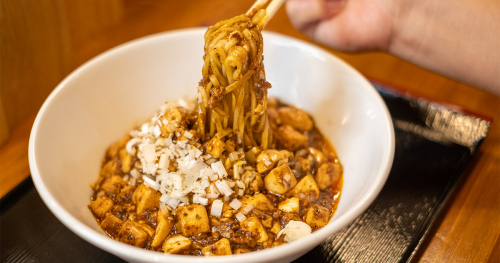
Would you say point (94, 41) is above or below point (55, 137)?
below

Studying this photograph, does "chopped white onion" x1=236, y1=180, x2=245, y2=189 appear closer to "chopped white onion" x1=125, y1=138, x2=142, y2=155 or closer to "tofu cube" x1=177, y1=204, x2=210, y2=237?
"tofu cube" x1=177, y1=204, x2=210, y2=237

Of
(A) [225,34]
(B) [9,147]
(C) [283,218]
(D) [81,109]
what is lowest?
(B) [9,147]

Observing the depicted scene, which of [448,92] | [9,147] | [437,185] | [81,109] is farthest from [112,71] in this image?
[448,92]

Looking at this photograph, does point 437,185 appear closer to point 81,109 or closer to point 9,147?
point 81,109

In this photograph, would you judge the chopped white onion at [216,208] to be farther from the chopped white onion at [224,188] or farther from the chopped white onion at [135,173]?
the chopped white onion at [135,173]

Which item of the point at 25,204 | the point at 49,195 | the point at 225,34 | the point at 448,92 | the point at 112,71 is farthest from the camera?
the point at 448,92

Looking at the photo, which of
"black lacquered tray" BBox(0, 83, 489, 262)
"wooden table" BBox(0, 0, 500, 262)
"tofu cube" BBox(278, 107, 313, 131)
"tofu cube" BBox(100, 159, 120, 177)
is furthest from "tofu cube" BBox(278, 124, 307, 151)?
"tofu cube" BBox(100, 159, 120, 177)
